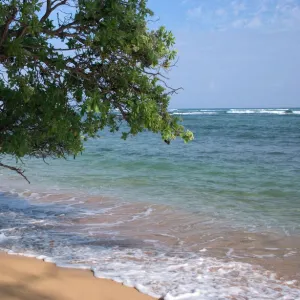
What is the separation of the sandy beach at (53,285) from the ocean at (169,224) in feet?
0.71

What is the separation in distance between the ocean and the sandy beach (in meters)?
0.21

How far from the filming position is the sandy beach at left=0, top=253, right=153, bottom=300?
4754 mm

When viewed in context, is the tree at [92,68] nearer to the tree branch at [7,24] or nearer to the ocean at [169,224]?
the tree branch at [7,24]

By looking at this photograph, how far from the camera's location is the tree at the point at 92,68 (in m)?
4.60

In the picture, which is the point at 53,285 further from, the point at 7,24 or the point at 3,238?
the point at 7,24

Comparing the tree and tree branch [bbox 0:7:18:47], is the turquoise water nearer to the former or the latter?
the tree

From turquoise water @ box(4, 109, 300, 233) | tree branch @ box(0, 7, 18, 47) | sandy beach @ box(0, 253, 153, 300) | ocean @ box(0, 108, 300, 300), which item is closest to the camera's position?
tree branch @ box(0, 7, 18, 47)

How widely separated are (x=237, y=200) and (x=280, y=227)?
2.56 metres

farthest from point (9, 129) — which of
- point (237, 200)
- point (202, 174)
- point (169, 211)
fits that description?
point (202, 174)

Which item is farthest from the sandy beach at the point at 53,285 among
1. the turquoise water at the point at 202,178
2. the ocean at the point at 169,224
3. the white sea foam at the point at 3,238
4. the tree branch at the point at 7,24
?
the turquoise water at the point at 202,178

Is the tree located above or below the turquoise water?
above

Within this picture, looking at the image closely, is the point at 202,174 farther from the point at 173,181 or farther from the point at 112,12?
the point at 112,12

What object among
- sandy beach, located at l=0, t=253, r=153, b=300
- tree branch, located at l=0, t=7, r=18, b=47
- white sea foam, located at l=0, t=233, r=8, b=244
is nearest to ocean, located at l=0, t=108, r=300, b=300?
white sea foam, located at l=0, t=233, r=8, b=244

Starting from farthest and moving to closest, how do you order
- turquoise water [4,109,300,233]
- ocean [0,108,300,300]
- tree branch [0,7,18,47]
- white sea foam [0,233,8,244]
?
turquoise water [4,109,300,233]
white sea foam [0,233,8,244]
ocean [0,108,300,300]
tree branch [0,7,18,47]
